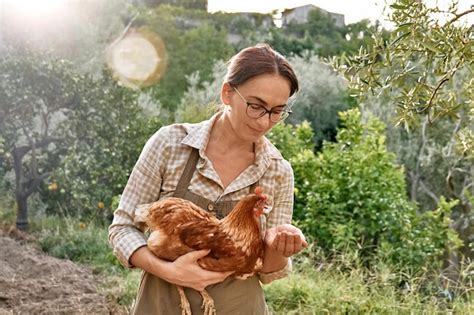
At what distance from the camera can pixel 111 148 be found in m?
9.04

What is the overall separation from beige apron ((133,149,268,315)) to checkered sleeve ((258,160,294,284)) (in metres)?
0.09

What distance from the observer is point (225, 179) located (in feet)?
7.08

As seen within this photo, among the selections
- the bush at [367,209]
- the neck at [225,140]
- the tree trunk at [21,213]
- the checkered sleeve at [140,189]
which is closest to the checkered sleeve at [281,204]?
the neck at [225,140]

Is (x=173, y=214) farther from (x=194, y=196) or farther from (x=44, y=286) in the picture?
(x=44, y=286)

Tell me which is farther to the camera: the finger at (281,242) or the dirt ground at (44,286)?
the dirt ground at (44,286)

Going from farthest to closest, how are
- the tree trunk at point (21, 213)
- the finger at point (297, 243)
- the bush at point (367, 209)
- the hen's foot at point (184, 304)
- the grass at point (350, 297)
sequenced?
the tree trunk at point (21, 213) < the bush at point (367, 209) < the grass at point (350, 297) < the hen's foot at point (184, 304) < the finger at point (297, 243)

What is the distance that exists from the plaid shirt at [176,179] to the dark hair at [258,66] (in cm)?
20

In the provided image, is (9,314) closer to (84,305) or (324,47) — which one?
(84,305)

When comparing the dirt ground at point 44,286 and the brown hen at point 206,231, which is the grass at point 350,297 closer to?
the dirt ground at point 44,286

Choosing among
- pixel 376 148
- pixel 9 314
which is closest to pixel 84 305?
pixel 9 314

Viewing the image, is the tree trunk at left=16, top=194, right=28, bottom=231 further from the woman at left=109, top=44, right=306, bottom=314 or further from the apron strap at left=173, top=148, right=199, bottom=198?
the apron strap at left=173, top=148, right=199, bottom=198

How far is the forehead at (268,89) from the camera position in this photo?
6.67 feet

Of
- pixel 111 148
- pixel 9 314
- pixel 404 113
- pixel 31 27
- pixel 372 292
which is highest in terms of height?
pixel 31 27

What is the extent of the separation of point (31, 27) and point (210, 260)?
9813 millimetres
